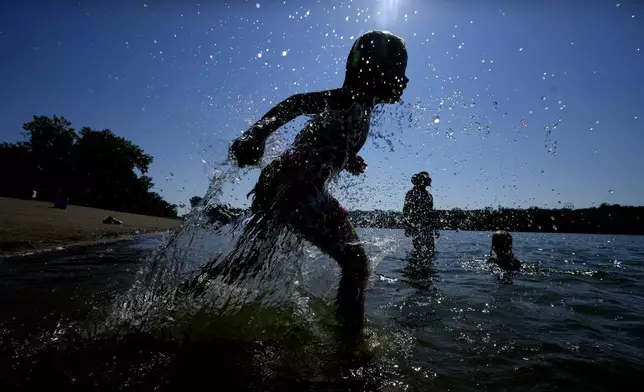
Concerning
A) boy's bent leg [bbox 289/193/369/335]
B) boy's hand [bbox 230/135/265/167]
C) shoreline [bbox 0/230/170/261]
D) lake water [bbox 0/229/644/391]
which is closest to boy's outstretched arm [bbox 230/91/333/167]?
boy's hand [bbox 230/135/265/167]

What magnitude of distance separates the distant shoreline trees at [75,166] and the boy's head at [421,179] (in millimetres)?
37143

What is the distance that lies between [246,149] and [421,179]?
6.10m

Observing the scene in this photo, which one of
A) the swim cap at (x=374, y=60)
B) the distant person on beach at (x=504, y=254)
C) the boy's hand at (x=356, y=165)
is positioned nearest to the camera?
the swim cap at (x=374, y=60)

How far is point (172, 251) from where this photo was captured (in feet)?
9.71

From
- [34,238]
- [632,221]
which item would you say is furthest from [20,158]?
[632,221]

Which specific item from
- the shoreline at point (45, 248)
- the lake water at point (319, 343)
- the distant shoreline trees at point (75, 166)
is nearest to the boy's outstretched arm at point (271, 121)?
the lake water at point (319, 343)

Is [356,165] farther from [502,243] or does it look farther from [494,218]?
[494,218]

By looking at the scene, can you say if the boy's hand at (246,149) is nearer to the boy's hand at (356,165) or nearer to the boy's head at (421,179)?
the boy's hand at (356,165)

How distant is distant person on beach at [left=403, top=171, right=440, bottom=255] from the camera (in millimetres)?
7496

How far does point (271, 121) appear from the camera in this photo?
2307 mm

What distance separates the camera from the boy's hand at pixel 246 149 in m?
2.19

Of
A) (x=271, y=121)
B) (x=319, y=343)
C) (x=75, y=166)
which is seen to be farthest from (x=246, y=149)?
(x=75, y=166)

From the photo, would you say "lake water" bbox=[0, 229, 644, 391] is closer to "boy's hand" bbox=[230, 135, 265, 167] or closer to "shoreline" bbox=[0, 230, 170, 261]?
"boy's hand" bbox=[230, 135, 265, 167]

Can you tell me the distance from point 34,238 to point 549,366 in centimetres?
754
